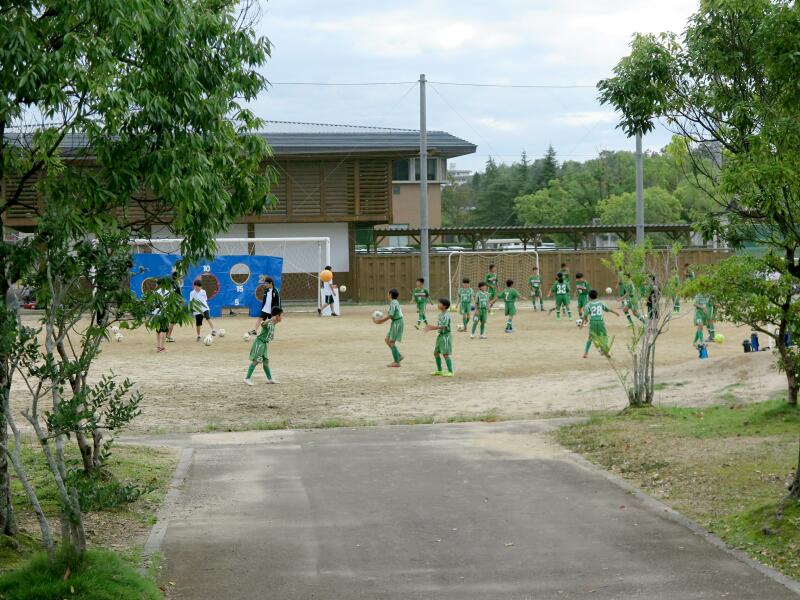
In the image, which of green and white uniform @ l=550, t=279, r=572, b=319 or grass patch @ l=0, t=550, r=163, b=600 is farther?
green and white uniform @ l=550, t=279, r=572, b=319

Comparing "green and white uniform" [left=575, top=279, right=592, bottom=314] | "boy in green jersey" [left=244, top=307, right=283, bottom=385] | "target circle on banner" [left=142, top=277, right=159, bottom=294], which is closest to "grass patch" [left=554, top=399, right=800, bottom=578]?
"target circle on banner" [left=142, top=277, right=159, bottom=294]

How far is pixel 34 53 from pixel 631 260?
8975 millimetres

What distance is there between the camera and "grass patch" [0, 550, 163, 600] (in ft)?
Result: 20.0

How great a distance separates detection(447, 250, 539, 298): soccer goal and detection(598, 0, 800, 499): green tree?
108 feet

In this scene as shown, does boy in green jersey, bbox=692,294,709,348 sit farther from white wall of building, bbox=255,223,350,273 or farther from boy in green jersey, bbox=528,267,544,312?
white wall of building, bbox=255,223,350,273

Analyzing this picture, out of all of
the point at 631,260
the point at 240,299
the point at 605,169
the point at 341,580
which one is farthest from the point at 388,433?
the point at 605,169

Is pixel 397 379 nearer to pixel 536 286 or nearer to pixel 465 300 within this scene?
pixel 465 300

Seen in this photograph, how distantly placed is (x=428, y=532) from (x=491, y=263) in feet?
121

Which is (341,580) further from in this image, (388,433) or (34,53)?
(388,433)

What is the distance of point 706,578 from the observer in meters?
6.95

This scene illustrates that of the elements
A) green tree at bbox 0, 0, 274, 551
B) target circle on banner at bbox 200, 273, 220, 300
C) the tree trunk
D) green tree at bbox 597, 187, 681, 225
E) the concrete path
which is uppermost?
green tree at bbox 597, 187, 681, 225

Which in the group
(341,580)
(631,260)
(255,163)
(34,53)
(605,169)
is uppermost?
(605,169)

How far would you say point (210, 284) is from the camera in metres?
35.3

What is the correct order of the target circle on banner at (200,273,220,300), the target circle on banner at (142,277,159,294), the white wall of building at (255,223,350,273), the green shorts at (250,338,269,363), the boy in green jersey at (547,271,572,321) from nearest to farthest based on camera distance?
the target circle on banner at (142,277,159,294) → the green shorts at (250,338,269,363) → the boy in green jersey at (547,271,572,321) → the target circle on banner at (200,273,220,300) → the white wall of building at (255,223,350,273)
